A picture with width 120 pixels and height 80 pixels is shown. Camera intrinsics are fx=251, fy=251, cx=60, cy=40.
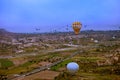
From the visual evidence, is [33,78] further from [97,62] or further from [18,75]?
[97,62]

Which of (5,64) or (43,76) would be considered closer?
(43,76)

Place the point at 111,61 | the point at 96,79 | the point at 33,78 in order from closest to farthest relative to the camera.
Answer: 1. the point at 96,79
2. the point at 33,78
3. the point at 111,61

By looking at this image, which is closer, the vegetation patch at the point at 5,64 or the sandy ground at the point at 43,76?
the sandy ground at the point at 43,76

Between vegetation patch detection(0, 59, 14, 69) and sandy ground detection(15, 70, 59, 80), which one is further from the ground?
vegetation patch detection(0, 59, 14, 69)

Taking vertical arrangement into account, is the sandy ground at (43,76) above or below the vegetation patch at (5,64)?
below

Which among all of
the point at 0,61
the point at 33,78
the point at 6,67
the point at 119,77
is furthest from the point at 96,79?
the point at 0,61

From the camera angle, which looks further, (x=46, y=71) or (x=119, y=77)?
(x=46, y=71)

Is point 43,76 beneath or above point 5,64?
beneath

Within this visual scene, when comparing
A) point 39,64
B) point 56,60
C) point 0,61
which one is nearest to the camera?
point 39,64

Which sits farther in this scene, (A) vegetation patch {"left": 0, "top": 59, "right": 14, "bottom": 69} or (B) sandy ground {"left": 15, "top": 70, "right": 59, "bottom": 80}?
(A) vegetation patch {"left": 0, "top": 59, "right": 14, "bottom": 69}
